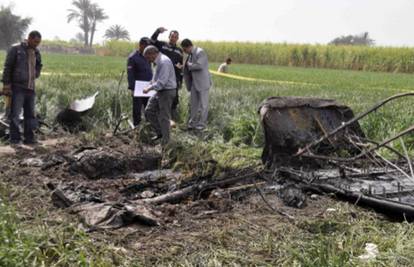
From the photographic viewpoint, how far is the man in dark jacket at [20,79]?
755 centimetres

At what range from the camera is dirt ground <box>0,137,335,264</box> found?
12.8 ft

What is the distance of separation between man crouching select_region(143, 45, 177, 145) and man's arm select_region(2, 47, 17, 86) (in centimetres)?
202

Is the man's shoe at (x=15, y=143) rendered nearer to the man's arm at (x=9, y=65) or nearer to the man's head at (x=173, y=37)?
the man's arm at (x=9, y=65)

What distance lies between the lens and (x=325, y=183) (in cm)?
536

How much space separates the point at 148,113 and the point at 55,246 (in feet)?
13.8

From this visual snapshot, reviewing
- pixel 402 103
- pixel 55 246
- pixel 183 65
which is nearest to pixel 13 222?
pixel 55 246

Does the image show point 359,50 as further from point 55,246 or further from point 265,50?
point 55,246

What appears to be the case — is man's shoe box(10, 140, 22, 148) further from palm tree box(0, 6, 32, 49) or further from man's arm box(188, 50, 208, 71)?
palm tree box(0, 6, 32, 49)

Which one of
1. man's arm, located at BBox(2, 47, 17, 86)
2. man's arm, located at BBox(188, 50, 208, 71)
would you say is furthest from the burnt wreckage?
man's arm, located at BBox(2, 47, 17, 86)

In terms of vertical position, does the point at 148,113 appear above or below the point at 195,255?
above

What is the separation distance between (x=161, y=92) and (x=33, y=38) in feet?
6.85

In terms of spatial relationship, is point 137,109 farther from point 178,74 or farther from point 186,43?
point 186,43

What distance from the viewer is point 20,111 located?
7.71 metres

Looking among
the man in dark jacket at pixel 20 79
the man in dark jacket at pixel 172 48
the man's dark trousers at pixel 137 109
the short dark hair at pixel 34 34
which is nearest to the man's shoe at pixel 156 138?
the man's dark trousers at pixel 137 109
